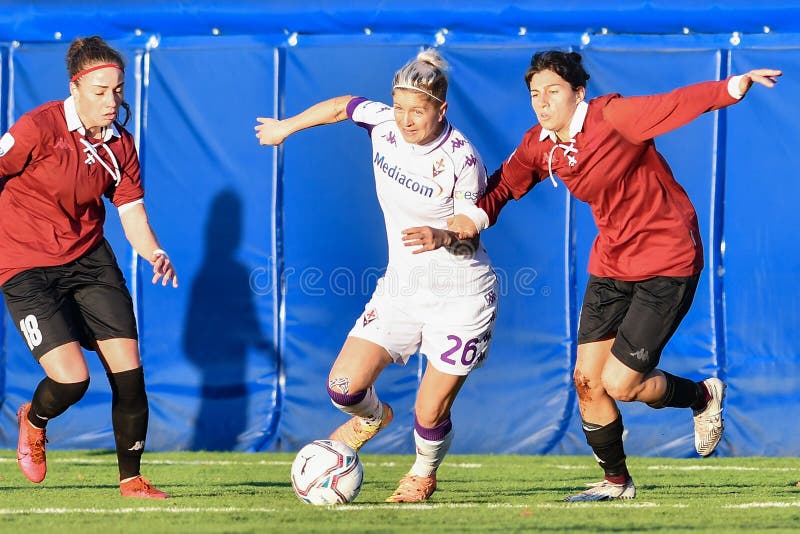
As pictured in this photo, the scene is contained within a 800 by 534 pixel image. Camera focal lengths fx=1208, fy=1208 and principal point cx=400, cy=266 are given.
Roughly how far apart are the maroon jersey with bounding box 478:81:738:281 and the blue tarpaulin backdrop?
2.52 meters

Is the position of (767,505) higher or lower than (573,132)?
lower

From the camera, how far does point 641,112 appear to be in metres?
5.50

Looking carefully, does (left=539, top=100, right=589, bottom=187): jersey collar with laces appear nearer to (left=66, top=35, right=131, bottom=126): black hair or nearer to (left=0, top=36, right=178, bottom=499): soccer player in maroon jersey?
(left=0, top=36, right=178, bottom=499): soccer player in maroon jersey

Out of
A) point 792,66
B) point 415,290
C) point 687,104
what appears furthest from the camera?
point 792,66

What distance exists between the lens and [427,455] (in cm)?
602

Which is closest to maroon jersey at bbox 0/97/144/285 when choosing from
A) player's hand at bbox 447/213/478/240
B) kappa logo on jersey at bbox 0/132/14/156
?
kappa logo on jersey at bbox 0/132/14/156

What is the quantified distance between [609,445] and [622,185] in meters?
1.31

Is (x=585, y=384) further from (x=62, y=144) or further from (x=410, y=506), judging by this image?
(x=62, y=144)

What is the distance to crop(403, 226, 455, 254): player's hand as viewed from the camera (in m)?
5.45

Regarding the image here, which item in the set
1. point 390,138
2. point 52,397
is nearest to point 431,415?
point 390,138

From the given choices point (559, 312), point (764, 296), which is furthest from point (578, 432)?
point (764, 296)

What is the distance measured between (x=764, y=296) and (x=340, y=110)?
3.63 metres

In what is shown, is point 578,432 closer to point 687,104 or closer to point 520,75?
point 520,75

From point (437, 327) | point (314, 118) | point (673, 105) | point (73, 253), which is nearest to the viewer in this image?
point (673, 105)
